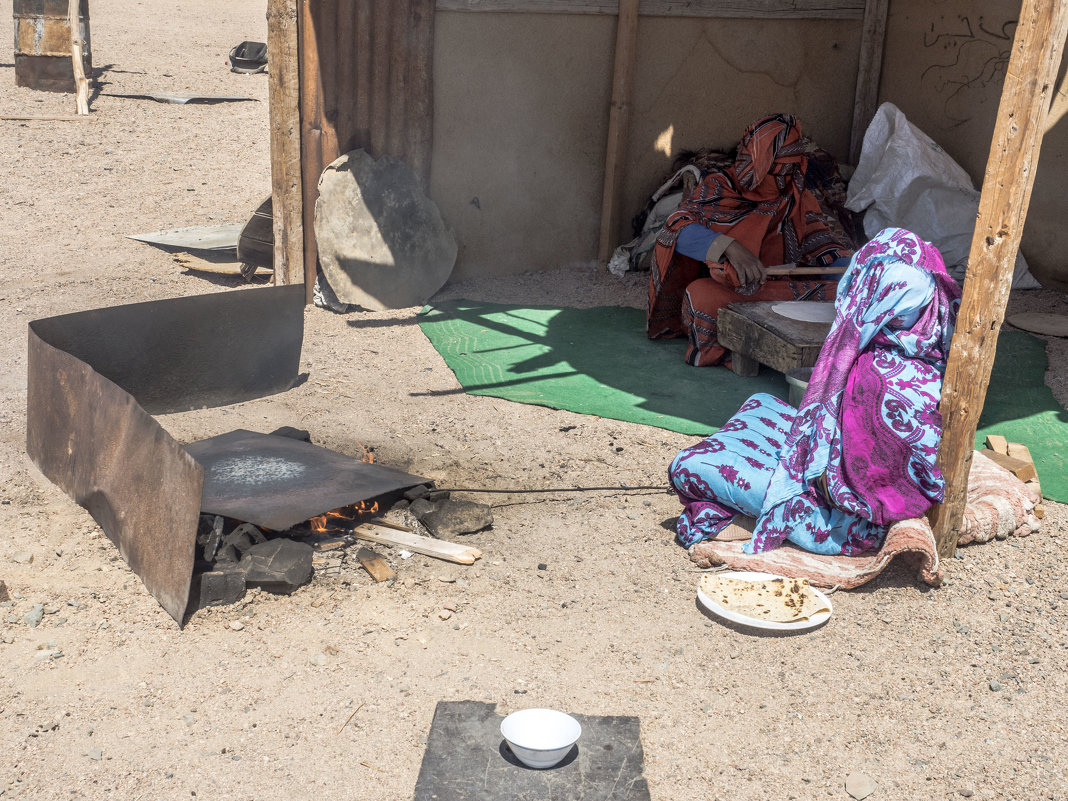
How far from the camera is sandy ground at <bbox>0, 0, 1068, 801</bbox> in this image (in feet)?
8.52

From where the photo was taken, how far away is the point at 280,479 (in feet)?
12.8

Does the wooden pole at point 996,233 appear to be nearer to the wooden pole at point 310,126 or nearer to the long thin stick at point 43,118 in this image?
the wooden pole at point 310,126

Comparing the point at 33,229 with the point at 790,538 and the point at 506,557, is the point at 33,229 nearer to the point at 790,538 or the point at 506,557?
the point at 506,557

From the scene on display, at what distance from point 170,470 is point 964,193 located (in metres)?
6.21

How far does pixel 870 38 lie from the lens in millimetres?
8039

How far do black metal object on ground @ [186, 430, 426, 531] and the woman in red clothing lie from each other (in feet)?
8.09

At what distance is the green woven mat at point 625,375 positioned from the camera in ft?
16.3

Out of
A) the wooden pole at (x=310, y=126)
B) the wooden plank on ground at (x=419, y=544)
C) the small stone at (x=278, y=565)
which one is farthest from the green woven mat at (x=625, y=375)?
the small stone at (x=278, y=565)

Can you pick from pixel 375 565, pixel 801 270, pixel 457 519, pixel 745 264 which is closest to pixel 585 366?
pixel 745 264

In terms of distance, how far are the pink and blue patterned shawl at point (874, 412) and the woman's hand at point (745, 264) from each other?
6.30ft

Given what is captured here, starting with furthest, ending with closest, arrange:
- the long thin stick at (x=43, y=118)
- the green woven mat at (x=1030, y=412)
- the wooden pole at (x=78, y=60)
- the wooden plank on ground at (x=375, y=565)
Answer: the wooden pole at (x=78, y=60) < the long thin stick at (x=43, y=118) < the green woven mat at (x=1030, y=412) < the wooden plank on ground at (x=375, y=565)

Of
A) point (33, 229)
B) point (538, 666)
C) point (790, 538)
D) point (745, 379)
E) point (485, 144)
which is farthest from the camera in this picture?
point (33, 229)

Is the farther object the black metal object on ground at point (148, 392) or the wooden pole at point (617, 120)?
the wooden pole at point (617, 120)

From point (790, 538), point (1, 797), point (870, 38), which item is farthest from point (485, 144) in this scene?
point (1, 797)
